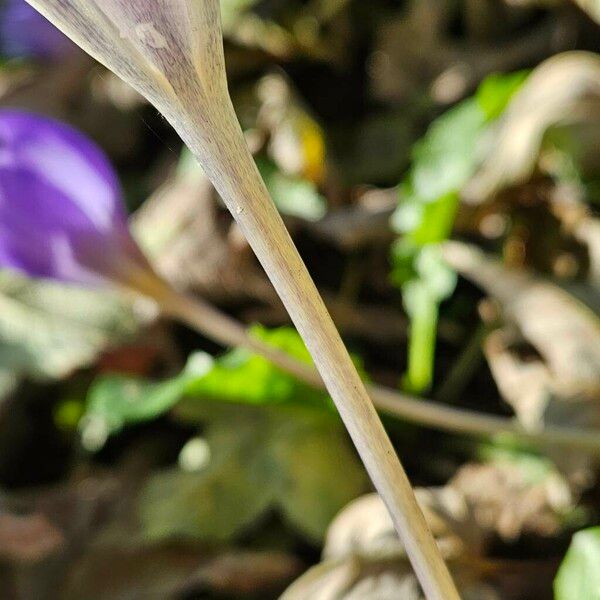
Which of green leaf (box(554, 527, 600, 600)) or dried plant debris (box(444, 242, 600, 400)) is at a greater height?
dried plant debris (box(444, 242, 600, 400))

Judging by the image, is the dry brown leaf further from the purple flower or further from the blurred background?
the purple flower

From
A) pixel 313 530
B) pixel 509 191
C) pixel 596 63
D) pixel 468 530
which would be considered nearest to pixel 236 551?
pixel 313 530

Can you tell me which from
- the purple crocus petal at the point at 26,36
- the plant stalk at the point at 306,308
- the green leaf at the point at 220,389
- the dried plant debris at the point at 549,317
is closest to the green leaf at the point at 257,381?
the green leaf at the point at 220,389

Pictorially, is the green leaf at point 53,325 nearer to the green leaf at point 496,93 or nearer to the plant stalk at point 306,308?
the green leaf at point 496,93

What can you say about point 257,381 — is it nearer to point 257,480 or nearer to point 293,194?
point 257,480

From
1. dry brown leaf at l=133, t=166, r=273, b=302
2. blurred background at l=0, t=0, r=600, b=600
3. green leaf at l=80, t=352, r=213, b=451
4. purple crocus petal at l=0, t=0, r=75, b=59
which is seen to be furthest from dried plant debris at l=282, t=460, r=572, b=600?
purple crocus petal at l=0, t=0, r=75, b=59
